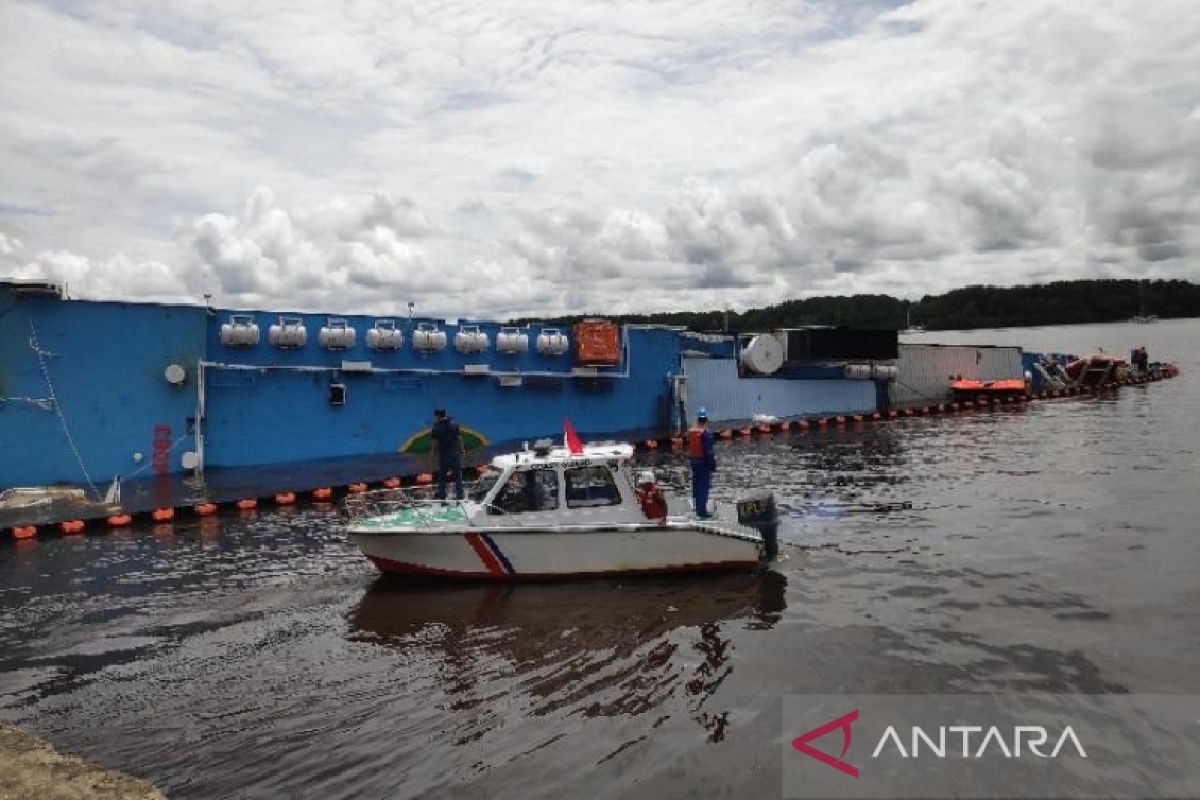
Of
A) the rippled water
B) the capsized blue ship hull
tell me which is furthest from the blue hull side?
the rippled water

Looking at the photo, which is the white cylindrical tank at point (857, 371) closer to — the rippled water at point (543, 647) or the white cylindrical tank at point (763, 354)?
the white cylindrical tank at point (763, 354)

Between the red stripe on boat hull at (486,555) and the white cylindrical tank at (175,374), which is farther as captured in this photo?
the white cylindrical tank at (175,374)

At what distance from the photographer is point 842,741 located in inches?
339

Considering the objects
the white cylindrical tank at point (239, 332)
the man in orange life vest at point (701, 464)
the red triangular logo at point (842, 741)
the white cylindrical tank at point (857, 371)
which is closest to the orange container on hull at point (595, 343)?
the white cylindrical tank at point (239, 332)

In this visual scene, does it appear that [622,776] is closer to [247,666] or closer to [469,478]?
[247,666]

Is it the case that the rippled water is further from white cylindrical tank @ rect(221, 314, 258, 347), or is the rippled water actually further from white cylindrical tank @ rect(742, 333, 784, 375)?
white cylindrical tank @ rect(742, 333, 784, 375)

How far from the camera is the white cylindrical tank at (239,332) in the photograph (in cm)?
2489

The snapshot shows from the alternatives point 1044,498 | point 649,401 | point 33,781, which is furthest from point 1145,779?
point 649,401

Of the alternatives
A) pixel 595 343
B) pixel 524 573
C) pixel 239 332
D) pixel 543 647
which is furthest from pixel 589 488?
pixel 595 343

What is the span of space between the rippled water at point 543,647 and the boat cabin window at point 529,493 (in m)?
1.46

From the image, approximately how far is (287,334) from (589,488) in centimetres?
1573

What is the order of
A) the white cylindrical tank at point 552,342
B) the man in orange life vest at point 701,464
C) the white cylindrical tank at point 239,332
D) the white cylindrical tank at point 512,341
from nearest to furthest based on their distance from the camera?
the man in orange life vest at point 701,464, the white cylindrical tank at point 239,332, the white cylindrical tank at point 512,341, the white cylindrical tank at point 552,342

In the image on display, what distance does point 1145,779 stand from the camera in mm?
7797

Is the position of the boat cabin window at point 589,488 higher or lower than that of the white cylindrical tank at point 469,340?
lower
